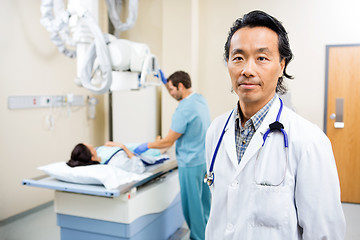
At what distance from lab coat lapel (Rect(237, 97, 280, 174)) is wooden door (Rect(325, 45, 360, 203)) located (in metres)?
1.35

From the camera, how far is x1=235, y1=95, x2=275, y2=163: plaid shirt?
869 millimetres

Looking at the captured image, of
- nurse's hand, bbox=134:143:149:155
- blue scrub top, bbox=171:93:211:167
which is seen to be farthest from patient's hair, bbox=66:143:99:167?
blue scrub top, bbox=171:93:211:167

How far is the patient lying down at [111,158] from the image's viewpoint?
2.00 metres

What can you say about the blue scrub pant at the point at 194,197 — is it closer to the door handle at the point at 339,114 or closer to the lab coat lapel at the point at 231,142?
the door handle at the point at 339,114

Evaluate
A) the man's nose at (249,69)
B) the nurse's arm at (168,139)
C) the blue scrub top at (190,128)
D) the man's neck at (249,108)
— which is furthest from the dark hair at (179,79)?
the man's nose at (249,69)

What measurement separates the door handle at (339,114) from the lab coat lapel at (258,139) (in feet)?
4.63

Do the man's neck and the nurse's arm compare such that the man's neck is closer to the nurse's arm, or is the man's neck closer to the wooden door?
the nurse's arm

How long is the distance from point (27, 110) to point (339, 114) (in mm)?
Answer: 2574

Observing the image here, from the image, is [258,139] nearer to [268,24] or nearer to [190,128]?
[268,24]

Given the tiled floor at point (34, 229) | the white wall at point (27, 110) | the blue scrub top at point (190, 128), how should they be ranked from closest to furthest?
the blue scrub top at point (190, 128), the tiled floor at point (34, 229), the white wall at point (27, 110)

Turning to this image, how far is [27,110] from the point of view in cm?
269

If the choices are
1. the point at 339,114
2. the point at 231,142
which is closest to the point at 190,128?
the point at 339,114

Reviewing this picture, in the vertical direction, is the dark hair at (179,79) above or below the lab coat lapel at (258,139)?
above

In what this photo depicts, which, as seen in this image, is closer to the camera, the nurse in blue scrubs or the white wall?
the nurse in blue scrubs
